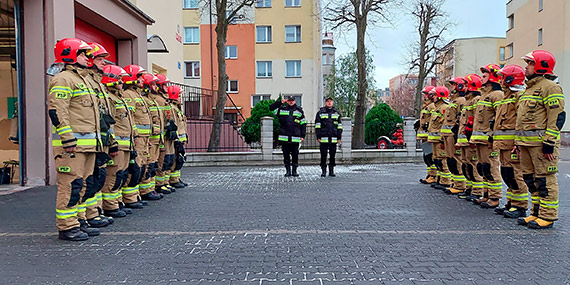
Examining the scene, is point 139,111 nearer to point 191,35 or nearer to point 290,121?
point 290,121

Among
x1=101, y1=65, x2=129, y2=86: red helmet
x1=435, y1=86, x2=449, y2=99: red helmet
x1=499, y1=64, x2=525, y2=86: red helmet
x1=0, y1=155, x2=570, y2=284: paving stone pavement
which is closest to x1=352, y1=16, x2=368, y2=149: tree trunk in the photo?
x1=435, y1=86, x2=449, y2=99: red helmet

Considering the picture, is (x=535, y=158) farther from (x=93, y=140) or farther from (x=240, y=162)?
(x=240, y=162)

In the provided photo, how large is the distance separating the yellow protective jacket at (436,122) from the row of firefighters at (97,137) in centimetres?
572

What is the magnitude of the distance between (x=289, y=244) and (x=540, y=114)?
3.91 meters

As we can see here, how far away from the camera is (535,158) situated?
5992 mm

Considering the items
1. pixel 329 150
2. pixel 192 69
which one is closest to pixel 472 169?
pixel 329 150

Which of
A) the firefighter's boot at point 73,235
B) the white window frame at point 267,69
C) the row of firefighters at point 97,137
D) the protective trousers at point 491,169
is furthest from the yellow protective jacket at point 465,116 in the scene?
Result: the white window frame at point 267,69

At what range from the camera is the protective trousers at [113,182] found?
665 centimetres

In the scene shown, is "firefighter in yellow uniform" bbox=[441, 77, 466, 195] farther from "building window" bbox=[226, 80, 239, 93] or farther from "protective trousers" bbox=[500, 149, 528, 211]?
"building window" bbox=[226, 80, 239, 93]

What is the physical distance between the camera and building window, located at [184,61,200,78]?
35688mm

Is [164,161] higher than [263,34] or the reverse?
the reverse

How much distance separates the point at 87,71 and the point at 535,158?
20.3 feet

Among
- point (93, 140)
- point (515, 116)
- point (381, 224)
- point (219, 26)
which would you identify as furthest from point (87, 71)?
point (219, 26)

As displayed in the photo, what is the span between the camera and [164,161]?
9.13 meters
